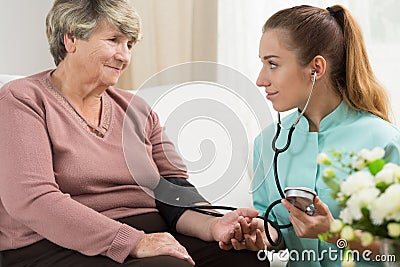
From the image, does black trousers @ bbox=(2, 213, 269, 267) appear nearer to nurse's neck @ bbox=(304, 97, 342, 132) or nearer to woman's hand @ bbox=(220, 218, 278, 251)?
woman's hand @ bbox=(220, 218, 278, 251)

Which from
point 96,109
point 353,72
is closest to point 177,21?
point 96,109

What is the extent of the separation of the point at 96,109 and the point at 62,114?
0.47 ft

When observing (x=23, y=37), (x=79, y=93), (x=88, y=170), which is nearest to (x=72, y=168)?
(x=88, y=170)

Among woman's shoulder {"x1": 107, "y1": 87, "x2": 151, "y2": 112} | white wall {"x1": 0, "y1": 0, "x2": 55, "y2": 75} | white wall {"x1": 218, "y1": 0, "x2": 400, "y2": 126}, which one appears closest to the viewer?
woman's shoulder {"x1": 107, "y1": 87, "x2": 151, "y2": 112}

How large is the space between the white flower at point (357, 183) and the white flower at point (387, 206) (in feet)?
0.10

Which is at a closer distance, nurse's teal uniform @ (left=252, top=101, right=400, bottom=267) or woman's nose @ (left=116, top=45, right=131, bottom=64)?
nurse's teal uniform @ (left=252, top=101, right=400, bottom=267)

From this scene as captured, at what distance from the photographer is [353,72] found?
1.71 m

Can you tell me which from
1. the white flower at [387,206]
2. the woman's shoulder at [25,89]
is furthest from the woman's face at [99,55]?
the white flower at [387,206]

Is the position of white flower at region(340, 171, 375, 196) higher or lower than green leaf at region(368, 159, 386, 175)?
lower

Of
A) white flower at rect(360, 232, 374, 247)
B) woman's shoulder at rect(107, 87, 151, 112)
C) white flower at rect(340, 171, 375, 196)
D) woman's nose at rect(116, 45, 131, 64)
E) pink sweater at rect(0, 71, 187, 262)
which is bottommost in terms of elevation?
pink sweater at rect(0, 71, 187, 262)

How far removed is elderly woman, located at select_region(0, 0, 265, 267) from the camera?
5.17 ft

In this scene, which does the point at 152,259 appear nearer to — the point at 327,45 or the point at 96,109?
the point at 96,109

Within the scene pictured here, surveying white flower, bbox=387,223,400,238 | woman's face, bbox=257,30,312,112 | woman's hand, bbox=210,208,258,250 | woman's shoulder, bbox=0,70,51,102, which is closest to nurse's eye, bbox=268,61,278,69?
woman's face, bbox=257,30,312,112

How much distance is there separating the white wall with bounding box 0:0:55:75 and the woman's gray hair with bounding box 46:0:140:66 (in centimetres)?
113
